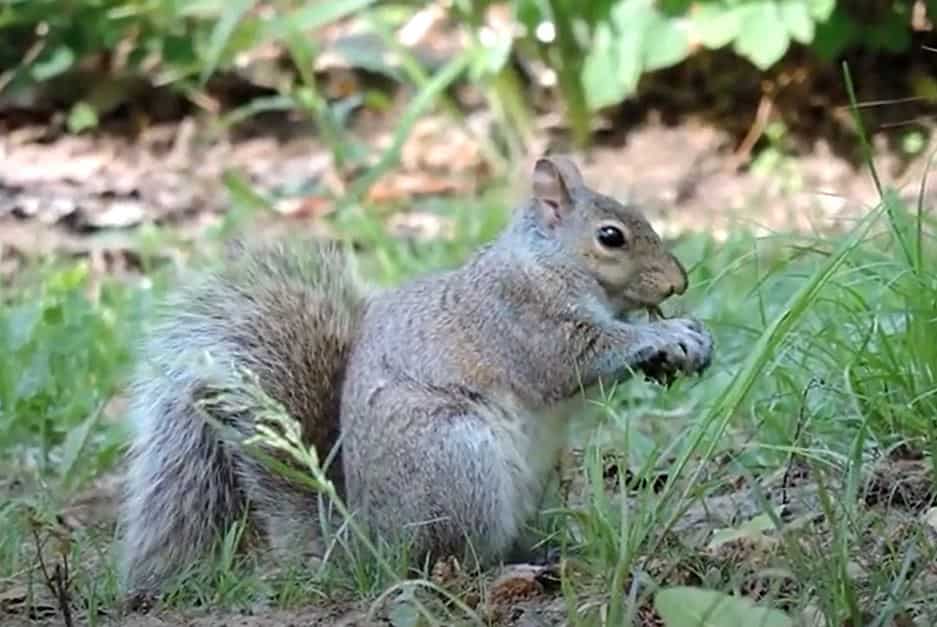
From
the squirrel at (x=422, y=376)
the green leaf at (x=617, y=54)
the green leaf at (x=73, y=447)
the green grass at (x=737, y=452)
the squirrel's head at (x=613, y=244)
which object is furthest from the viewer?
the green leaf at (x=617, y=54)

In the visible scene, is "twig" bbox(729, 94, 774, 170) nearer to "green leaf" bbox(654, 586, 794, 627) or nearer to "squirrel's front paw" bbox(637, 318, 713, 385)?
"squirrel's front paw" bbox(637, 318, 713, 385)

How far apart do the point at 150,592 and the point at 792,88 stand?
4.21m

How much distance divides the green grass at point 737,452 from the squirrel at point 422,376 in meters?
0.08

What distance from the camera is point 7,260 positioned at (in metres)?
5.40

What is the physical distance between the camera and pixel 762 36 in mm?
5707

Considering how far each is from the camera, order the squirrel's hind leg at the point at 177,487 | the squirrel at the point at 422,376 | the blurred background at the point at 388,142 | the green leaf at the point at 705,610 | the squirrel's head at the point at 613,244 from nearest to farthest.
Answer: the green leaf at the point at 705,610
the squirrel at the point at 422,376
the squirrel's head at the point at 613,244
the squirrel's hind leg at the point at 177,487
the blurred background at the point at 388,142

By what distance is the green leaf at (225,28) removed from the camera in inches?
226

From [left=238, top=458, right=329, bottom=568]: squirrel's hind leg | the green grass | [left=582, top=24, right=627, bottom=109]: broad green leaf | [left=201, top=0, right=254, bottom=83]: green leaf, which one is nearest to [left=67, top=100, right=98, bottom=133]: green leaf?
[left=201, top=0, right=254, bottom=83]: green leaf

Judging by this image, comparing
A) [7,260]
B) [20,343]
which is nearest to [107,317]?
[20,343]

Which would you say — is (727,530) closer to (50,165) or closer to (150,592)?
(150,592)

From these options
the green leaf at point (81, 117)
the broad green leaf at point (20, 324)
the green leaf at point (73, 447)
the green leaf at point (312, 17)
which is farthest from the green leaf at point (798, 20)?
the green leaf at point (73, 447)

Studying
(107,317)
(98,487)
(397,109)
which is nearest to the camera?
(98,487)

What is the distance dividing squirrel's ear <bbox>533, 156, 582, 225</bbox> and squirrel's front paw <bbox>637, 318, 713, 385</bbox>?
22 cm

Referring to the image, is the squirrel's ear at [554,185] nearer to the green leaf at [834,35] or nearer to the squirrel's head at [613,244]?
the squirrel's head at [613,244]
